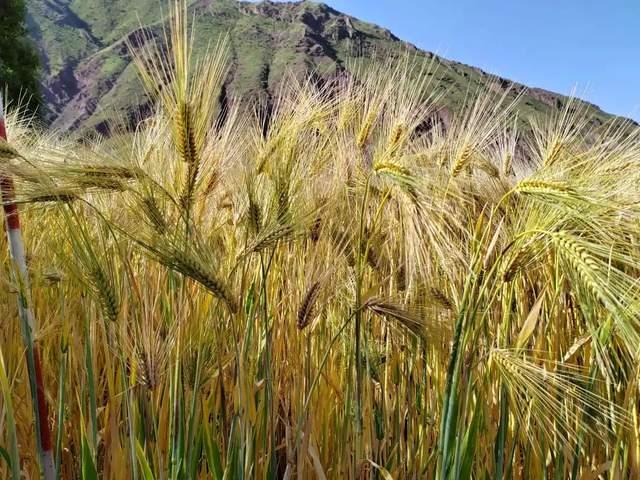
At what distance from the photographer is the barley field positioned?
3.15ft

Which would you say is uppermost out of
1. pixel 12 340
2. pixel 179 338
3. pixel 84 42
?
pixel 84 42

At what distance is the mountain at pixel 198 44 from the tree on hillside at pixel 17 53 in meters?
41.4

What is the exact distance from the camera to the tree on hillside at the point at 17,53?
46.9 ft

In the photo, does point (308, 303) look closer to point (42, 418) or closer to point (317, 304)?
point (317, 304)

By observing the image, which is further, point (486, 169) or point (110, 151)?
point (486, 169)

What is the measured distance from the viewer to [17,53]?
587 inches

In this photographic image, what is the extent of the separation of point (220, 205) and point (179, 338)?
37.9 inches

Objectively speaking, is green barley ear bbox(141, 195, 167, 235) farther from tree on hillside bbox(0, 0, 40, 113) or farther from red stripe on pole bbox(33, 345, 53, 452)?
tree on hillside bbox(0, 0, 40, 113)

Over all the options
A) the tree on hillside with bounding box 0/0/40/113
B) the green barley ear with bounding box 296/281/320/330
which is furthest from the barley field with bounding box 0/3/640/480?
the tree on hillside with bounding box 0/0/40/113

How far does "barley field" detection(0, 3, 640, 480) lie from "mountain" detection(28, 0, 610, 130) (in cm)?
5249

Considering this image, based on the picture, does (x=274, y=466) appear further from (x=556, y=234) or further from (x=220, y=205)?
(x=220, y=205)

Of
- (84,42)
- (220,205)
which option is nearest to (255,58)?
(84,42)

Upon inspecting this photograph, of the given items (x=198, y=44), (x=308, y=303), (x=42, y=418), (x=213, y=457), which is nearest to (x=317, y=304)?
(x=308, y=303)

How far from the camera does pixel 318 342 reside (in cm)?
150
